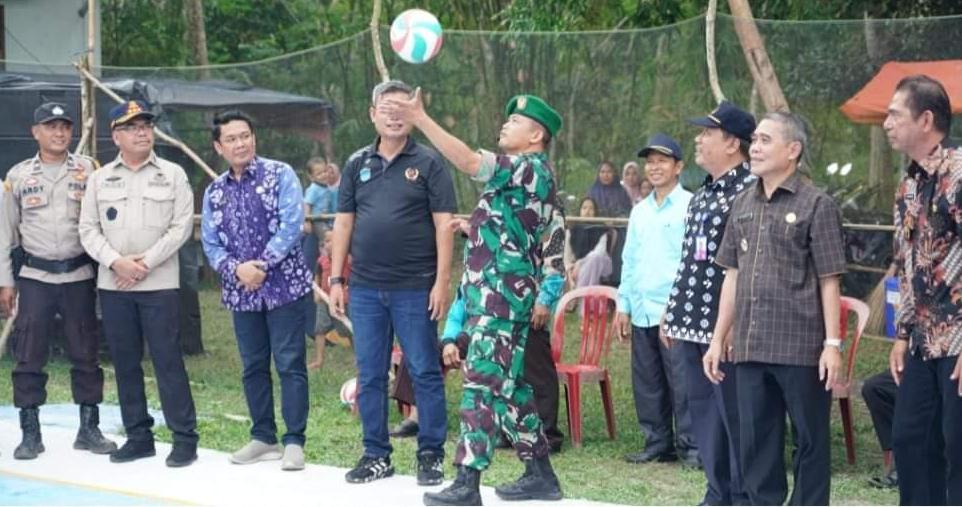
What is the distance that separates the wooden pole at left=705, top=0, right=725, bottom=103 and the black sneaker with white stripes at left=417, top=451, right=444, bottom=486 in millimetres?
3039

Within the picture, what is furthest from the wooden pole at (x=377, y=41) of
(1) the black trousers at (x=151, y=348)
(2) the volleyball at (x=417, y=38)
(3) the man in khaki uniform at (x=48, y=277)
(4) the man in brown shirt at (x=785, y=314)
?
(4) the man in brown shirt at (x=785, y=314)

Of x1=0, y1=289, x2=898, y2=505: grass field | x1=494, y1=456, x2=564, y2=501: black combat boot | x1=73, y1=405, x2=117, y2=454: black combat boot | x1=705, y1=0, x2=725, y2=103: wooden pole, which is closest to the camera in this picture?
x1=494, y1=456, x2=564, y2=501: black combat boot

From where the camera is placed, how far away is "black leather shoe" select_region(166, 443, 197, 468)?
8.05m

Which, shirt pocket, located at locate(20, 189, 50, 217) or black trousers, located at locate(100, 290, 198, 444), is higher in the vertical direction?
shirt pocket, located at locate(20, 189, 50, 217)

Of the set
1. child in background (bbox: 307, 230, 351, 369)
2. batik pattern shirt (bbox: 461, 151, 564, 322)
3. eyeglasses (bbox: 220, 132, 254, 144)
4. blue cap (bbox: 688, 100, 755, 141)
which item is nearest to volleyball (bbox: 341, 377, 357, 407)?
child in background (bbox: 307, 230, 351, 369)

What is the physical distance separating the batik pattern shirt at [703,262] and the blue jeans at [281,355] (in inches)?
77.3

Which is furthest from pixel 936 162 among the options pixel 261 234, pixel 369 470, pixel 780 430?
pixel 261 234

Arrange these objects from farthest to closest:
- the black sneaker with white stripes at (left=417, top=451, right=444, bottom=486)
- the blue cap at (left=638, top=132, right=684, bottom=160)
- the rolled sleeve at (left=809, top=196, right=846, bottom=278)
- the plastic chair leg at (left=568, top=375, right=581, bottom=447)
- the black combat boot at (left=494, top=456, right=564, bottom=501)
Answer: the plastic chair leg at (left=568, top=375, right=581, bottom=447), the blue cap at (left=638, top=132, right=684, bottom=160), the black sneaker with white stripes at (left=417, top=451, right=444, bottom=486), the black combat boot at (left=494, top=456, right=564, bottom=501), the rolled sleeve at (left=809, top=196, right=846, bottom=278)

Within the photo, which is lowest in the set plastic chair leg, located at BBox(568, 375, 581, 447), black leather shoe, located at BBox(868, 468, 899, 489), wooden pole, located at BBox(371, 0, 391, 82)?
black leather shoe, located at BBox(868, 468, 899, 489)

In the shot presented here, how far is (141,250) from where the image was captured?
318 inches

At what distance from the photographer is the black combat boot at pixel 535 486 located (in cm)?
701

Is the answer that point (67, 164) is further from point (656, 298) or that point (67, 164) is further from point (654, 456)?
point (654, 456)

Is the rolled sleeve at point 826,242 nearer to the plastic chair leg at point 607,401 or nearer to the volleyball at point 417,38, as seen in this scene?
the volleyball at point 417,38

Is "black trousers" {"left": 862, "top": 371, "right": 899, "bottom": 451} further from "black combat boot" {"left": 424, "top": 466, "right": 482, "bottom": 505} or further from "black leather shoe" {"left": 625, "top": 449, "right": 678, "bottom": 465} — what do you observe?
"black combat boot" {"left": 424, "top": 466, "right": 482, "bottom": 505}
